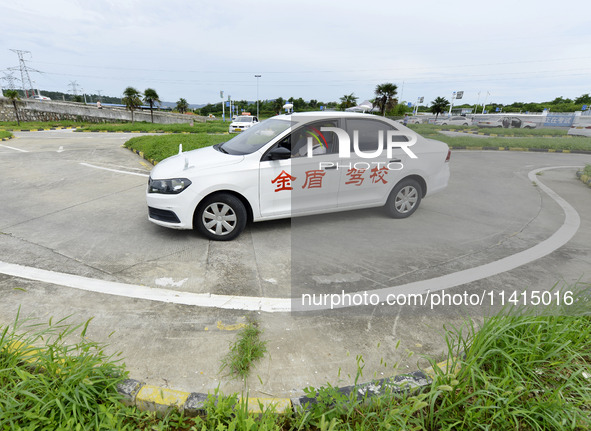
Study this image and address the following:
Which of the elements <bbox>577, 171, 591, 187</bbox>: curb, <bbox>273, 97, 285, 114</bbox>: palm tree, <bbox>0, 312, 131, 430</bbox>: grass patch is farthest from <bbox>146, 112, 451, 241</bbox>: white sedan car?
<bbox>273, 97, 285, 114</bbox>: palm tree

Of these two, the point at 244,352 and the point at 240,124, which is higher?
the point at 240,124

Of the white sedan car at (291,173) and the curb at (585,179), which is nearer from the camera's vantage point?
the white sedan car at (291,173)

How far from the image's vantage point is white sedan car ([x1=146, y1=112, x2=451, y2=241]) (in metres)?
3.86

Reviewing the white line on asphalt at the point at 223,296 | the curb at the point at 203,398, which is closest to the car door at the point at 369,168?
the white line on asphalt at the point at 223,296

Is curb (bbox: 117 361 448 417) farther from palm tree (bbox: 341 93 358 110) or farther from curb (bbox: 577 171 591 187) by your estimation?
palm tree (bbox: 341 93 358 110)

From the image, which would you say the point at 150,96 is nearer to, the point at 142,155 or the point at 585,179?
the point at 142,155

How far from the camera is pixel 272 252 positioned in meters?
3.88

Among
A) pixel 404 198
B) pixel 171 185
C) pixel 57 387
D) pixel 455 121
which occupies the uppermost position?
pixel 171 185

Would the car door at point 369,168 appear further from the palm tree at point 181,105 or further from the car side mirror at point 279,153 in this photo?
the palm tree at point 181,105

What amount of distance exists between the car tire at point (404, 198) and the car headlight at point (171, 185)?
10.0 feet

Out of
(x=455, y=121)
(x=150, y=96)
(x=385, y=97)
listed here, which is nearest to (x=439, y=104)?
(x=455, y=121)

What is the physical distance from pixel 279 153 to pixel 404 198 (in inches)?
90.0

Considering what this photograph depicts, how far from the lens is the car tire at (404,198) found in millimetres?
4984

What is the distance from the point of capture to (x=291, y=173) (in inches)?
161
